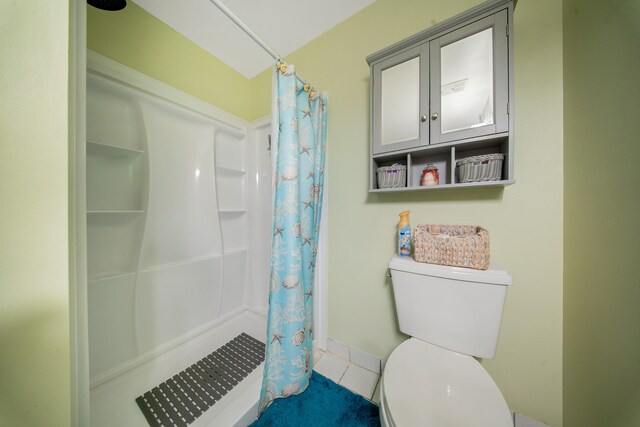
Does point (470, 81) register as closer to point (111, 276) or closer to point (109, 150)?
point (109, 150)

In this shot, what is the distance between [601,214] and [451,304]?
0.53m

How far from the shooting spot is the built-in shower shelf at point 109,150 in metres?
0.97

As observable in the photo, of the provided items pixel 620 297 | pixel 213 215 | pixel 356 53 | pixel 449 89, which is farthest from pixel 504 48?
pixel 213 215

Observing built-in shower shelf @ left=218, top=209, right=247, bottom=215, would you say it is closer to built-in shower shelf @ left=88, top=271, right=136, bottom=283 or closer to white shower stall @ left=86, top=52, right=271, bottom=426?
white shower stall @ left=86, top=52, right=271, bottom=426

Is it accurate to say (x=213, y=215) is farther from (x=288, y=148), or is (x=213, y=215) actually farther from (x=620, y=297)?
(x=620, y=297)

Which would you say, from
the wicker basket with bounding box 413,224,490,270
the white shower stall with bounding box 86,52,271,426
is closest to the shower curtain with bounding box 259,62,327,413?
the white shower stall with bounding box 86,52,271,426

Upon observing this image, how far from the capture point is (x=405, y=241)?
0.93m

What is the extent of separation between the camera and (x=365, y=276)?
1.14 m

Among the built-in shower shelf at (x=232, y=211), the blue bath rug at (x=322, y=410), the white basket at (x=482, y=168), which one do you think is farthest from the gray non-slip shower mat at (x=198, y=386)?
the white basket at (x=482, y=168)

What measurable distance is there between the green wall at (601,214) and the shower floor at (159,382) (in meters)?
1.22

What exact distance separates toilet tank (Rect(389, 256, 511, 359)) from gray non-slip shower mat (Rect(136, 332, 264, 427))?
37.9 inches

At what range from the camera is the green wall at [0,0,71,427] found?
296mm

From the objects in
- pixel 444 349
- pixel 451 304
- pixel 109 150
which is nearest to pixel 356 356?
pixel 444 349

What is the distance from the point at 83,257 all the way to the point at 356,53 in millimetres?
1469
